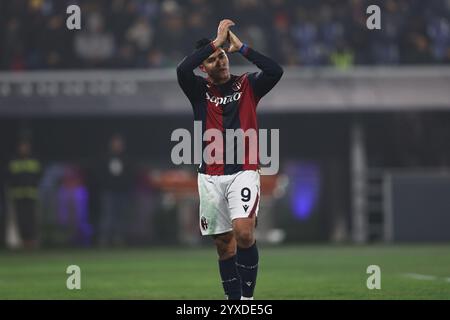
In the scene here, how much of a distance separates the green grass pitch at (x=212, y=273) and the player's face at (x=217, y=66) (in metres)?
2.11

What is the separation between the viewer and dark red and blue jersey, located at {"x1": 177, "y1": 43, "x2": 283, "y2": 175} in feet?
31.1

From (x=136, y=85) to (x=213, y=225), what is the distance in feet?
42.3

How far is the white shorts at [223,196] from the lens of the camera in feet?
30.9

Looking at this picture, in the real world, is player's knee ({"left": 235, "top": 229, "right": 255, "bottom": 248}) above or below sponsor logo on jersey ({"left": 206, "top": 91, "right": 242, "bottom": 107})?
Result: below

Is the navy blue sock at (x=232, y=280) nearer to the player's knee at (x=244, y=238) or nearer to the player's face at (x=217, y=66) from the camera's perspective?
the player's knee at (x=244, y=238)

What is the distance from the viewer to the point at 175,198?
2322 cm

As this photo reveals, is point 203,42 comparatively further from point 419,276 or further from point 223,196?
point 419,276

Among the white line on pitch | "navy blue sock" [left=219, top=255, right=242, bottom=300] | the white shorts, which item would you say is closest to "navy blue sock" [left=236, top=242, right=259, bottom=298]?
"navy blue sock" [left=219, top=255, right=242, bottom=300]

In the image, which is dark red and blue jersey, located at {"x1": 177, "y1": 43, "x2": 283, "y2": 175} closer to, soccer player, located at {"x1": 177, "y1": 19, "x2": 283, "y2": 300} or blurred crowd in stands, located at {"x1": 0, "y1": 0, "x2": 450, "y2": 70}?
soccer player, located at {"x1": 177, "y1": 19, "x2": 283, "y2": 300}

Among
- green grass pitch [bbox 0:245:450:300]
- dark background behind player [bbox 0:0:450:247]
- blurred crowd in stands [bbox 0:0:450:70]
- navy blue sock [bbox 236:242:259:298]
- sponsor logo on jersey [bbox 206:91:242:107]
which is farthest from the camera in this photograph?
blurred crowd in stands [bbox 0:0:450:70]

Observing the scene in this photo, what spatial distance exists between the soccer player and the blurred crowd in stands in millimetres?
12694

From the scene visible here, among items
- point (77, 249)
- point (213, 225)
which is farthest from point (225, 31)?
point (77, 249)
